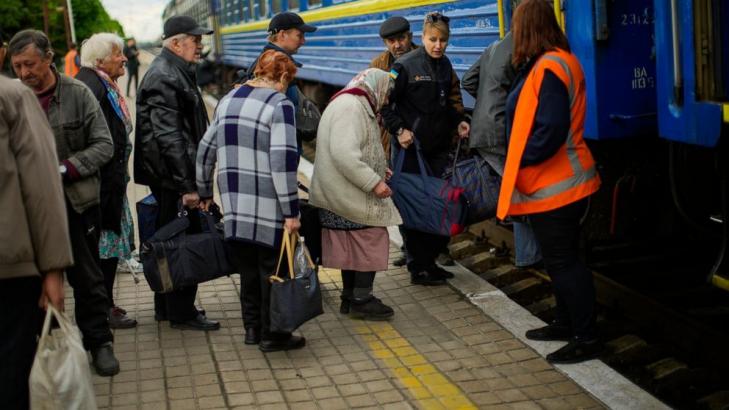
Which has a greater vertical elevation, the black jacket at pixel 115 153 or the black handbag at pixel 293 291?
the black jacket at pixel 115 153

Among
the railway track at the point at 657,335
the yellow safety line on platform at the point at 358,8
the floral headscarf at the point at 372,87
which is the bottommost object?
the railway track at the point at 657,335

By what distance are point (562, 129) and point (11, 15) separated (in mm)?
23247

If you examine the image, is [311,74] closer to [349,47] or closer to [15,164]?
[349,47]

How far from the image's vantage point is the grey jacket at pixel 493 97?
5.21 m

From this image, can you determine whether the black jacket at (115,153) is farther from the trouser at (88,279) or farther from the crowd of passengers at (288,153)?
the trouser at (88,279)

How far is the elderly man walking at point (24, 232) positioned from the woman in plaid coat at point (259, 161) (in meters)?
1.49

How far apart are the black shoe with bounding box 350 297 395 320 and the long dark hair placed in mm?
1668

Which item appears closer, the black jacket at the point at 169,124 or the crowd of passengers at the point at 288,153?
the crowd of passengers at the point at 288,153

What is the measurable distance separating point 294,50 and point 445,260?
1.76m

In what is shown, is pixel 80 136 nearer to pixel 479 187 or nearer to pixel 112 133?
pixel 112 133

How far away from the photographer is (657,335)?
205 inches

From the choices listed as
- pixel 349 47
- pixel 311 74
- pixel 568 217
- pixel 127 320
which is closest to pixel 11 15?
pixel 311 74

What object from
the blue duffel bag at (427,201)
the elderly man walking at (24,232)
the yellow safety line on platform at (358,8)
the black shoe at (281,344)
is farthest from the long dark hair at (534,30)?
the yellow safety line on platform at (358,8)

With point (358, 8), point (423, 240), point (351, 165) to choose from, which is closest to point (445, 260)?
point (423, 240)
